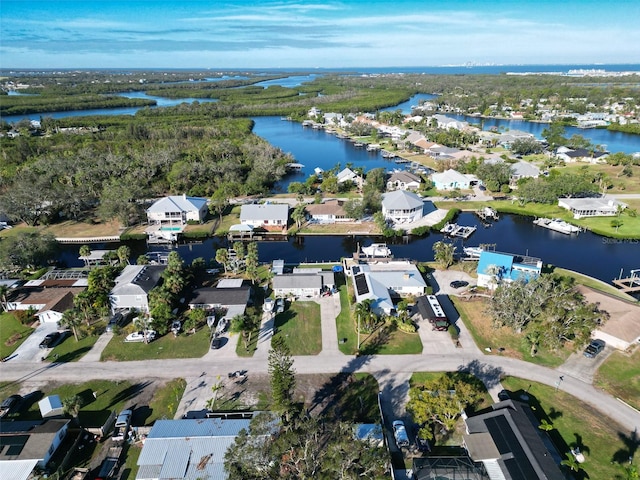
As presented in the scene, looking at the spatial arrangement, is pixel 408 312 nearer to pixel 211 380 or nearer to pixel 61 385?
pixel 211 380

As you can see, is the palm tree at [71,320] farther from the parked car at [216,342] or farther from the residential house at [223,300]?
the parked car at [216,342]

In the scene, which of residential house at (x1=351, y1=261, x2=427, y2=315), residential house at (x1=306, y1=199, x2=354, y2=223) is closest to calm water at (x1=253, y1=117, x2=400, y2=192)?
residential house at (x1=306, y1=199, x2=354, y2=223)

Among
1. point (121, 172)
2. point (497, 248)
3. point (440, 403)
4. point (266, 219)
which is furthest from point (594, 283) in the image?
point (121, 172)

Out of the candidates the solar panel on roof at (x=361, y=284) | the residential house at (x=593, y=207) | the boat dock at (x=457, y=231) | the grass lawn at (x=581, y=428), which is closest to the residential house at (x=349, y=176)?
the boat dock at (x=457, y=231)

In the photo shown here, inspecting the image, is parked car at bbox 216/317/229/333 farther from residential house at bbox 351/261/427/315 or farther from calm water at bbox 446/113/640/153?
calm water at bbox 446/113/640/153

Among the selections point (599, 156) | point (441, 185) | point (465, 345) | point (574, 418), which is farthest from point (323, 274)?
point (599, 156)

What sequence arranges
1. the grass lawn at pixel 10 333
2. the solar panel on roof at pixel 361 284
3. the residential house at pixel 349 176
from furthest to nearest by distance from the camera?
the residential house at pixel 349 176 → the solar panel on roof at pixel 361 284 → the grass lawn at pixel 10 333
